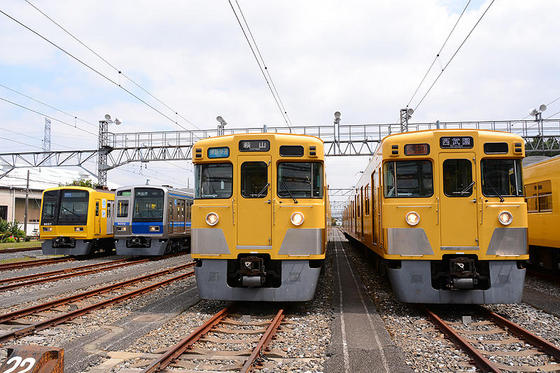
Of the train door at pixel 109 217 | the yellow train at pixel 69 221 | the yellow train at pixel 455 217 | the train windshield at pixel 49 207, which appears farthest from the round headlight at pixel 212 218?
the train door at pixel 109 217

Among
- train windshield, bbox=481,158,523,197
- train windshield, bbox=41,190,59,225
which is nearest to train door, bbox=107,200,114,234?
train windshield, bbox=41,190,59,225

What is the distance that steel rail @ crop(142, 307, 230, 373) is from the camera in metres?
4.60

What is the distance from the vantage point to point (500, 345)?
Answer: 221 inches

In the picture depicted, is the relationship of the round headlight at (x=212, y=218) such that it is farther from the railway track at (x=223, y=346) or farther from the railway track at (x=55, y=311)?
the railway track at (x=55, y=311)

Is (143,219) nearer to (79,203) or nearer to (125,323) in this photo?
(79,203)

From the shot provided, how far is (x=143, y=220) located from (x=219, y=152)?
451 inches

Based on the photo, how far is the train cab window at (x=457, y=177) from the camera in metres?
7.39

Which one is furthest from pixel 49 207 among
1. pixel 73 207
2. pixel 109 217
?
pixel 109 217

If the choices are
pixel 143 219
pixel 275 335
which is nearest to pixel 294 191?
pixel 275 335

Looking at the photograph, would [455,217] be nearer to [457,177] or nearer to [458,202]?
[458,202]

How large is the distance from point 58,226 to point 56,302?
1110 cm

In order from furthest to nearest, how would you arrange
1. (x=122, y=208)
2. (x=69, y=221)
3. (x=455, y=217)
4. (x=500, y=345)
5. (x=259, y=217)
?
(x=122, y=208) < (x=69, y=221) < (x=259, y=217) < (x=455, y=217) < (x=500, y=345)

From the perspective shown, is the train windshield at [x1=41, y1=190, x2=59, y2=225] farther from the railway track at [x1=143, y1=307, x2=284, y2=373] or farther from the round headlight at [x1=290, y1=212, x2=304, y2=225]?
the round headlight at [x1=290, y1=212, x2=304, y2=225]

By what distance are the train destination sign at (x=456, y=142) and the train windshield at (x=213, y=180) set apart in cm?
388
